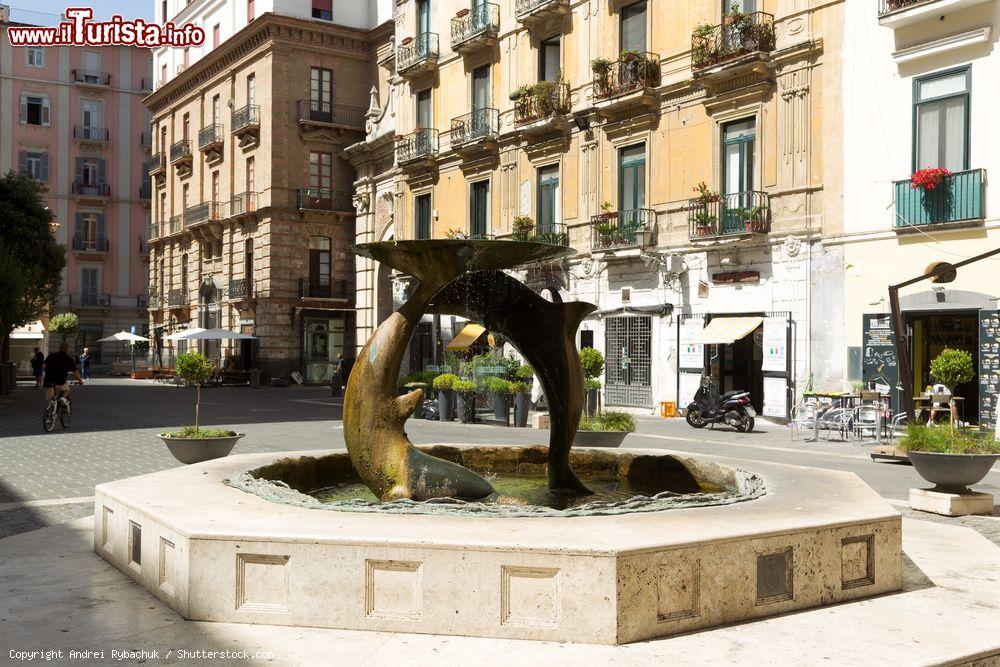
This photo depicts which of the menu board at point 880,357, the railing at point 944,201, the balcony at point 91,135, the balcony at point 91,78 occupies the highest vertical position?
the balcony at point 91,78

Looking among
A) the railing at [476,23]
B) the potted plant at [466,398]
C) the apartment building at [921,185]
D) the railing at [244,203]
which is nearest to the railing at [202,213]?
the railing at [244,203]

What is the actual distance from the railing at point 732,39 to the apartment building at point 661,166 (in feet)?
0.14

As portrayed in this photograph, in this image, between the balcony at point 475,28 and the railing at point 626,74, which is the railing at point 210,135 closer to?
the balcony at point 475,28

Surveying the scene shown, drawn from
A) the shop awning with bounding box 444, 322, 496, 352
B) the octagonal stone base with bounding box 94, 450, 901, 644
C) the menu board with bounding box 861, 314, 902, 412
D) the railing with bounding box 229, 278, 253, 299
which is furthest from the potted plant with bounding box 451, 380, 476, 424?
the railing with bounding box 229, 278, 253, 299

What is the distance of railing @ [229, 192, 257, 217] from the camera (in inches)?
1575

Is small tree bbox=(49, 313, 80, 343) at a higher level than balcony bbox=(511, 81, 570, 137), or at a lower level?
lower

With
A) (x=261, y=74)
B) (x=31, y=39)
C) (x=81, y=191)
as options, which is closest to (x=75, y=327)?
(x=81, y=191)

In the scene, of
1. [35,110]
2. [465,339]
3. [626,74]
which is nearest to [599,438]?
[626,74]

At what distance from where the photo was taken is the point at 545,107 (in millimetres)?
25406

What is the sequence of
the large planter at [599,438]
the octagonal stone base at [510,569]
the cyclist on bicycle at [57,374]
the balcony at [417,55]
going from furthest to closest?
the balcony at [417,55], the cyclist on bicycle at [57,374], the large planter at [599,438], the octagonal stone base at [510,569]

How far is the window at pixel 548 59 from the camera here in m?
26.2

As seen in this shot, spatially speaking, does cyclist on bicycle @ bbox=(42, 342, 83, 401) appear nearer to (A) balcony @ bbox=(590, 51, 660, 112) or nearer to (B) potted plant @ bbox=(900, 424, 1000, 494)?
(A) balcony @ bbox=(590, 51, 660, 112)

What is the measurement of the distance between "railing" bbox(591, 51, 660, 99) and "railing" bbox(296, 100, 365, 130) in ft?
60.5

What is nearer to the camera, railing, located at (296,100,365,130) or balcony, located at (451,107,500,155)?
balcony, located at (451,107,500,155)
